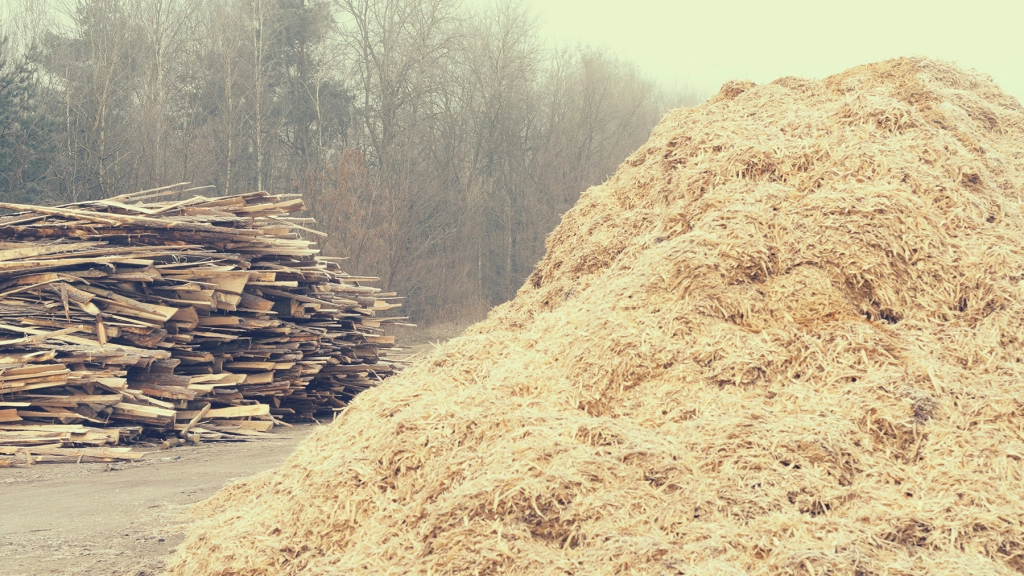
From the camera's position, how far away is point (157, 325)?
11133 mm

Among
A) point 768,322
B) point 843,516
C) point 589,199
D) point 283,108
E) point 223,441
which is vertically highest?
point 283,108

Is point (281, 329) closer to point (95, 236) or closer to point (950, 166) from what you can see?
point (95, 236)

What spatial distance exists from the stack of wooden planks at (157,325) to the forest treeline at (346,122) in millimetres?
13417

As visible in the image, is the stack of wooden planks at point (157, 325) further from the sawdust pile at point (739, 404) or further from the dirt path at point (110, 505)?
the sawdust pile at point (739, 404)

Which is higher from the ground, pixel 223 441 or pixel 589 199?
pixel 589 199

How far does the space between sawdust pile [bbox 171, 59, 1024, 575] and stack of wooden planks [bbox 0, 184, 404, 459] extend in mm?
4533

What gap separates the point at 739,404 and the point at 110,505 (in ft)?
18.7

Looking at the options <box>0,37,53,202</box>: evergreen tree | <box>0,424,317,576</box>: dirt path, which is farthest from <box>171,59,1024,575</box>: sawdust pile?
<box>0,37,53,202</box>: evergreen tree

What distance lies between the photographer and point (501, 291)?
118 ft

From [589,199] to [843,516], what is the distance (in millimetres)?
4134

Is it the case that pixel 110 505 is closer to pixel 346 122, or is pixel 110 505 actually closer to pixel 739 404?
pixel 739 404

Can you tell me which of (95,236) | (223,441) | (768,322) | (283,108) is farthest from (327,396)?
(283,108)

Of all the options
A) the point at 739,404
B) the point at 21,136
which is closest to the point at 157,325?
the point at 739,404

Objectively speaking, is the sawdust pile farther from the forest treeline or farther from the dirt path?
the forest treeline
